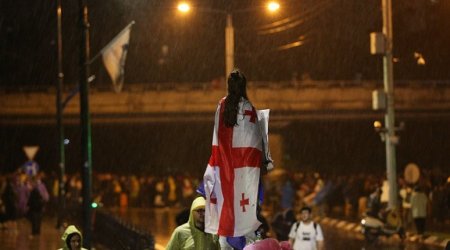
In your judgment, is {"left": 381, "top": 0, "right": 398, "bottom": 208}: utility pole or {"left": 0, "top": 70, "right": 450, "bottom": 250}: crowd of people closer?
{"left": 0, "top": 70, "right": 450, "bottom": 250}: crowd of people

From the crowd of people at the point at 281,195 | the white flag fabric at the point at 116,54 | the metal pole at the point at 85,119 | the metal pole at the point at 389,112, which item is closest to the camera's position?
the metal pole at the point at 85,119

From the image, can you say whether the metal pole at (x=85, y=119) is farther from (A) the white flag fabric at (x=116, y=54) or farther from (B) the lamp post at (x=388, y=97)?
(B) the lamp post at (x=388, y=97)

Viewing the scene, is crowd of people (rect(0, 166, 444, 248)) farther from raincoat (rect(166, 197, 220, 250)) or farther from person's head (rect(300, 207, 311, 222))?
raincoat (rect(166, 197, 220, 250))

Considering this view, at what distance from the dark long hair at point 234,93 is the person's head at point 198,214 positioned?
1006 mm

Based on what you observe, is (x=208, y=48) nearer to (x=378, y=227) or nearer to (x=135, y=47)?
(x=135, y=47)

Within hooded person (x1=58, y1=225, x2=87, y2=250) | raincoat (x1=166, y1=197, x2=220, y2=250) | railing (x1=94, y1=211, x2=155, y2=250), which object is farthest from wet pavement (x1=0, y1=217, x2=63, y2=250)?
raincoat (x1=166, y1=197, x2=220, y2=250)

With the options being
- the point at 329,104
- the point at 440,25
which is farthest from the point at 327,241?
Answer: the point at 440,25

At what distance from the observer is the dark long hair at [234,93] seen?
6668 millimetres

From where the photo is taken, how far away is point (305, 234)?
14.9m

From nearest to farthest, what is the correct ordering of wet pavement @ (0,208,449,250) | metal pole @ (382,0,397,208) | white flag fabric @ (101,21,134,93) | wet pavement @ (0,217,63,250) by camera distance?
white flag fabric @ (101,21,134,93) → wet pavement @ (0,217,63,250) → wet pavement @ (0,208,449,250) → metal pole @ (382,0,397,208)

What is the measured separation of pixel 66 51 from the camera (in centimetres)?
8562

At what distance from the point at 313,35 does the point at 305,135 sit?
7.78 meters

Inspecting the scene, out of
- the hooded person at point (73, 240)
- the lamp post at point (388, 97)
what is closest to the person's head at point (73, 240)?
the hooded person at point (73, 240)

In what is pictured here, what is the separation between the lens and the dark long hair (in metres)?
6.67
